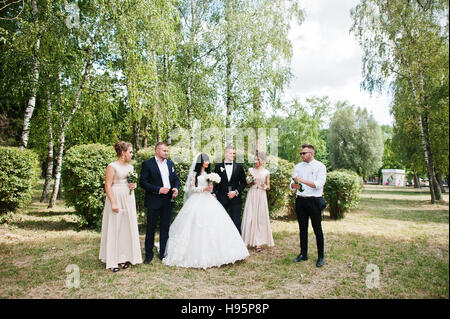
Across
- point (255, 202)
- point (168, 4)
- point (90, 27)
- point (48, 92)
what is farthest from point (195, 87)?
point (255, 202)

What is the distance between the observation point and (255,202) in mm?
6465

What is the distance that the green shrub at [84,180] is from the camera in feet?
24.3

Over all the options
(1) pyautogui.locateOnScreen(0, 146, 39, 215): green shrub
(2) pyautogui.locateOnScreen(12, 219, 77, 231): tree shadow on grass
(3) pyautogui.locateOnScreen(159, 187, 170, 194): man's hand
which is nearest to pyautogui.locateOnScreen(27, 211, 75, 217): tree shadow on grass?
(2) pyautogui.locateOnScreen(12, 219, 77, 231): tree shadow on grass

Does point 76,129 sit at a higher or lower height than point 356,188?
higher

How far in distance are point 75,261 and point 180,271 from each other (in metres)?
2.22

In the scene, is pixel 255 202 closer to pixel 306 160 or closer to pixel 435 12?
pixel 306 160

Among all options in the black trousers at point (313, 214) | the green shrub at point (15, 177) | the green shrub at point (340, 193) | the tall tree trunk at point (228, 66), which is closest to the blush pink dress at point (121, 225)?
the black trousers at point (313, 214)

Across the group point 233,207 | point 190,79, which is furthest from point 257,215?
point 190,79

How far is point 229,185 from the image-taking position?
20.0ft

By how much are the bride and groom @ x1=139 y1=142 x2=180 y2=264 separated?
10.3 inches

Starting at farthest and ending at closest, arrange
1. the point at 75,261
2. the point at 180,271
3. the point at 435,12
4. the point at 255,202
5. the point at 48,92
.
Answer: the point at 48,92, the point at 435,12, the point at 255,202, the point at 75,261, the point at 180,271

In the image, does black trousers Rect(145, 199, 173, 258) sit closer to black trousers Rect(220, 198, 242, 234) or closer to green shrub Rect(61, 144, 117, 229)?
black trousers Rect(220, 198, 242, 234)

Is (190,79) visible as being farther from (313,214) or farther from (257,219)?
(313,214)

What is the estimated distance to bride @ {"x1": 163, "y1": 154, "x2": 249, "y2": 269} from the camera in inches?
197
